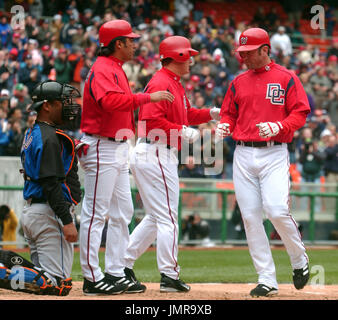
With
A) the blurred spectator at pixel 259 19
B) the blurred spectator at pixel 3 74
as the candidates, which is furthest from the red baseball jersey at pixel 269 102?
the blurred spectator at pixel 259 19

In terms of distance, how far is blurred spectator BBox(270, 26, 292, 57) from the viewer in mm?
20516

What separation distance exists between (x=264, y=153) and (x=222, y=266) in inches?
160

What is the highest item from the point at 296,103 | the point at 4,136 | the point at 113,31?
the point at 113,31

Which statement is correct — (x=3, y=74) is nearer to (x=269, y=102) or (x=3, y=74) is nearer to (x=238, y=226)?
(x=238, y=226)

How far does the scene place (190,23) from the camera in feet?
69.3

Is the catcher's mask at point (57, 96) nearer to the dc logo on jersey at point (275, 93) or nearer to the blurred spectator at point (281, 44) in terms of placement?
the dc logo on jersey at point (275, 93)

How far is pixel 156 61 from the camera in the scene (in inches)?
672

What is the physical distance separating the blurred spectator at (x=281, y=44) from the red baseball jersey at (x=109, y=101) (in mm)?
14630

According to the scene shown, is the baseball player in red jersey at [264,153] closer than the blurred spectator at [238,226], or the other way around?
the baseball player in red jersey at [264,153]

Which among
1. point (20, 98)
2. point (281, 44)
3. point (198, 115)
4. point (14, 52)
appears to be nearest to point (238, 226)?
point (20, 98)

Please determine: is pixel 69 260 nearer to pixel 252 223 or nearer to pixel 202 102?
pixel 252 223

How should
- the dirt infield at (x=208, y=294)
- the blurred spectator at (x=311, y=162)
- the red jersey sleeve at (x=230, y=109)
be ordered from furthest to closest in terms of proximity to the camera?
1. the blurred spectator at (x=311, y=162)
2. the red jersey sleeve at (x=230, y=109)
3. the dirt infield at (x=208, y=294)

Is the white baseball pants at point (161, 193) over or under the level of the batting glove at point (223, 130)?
under

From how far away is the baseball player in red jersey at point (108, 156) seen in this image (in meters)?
6.02
